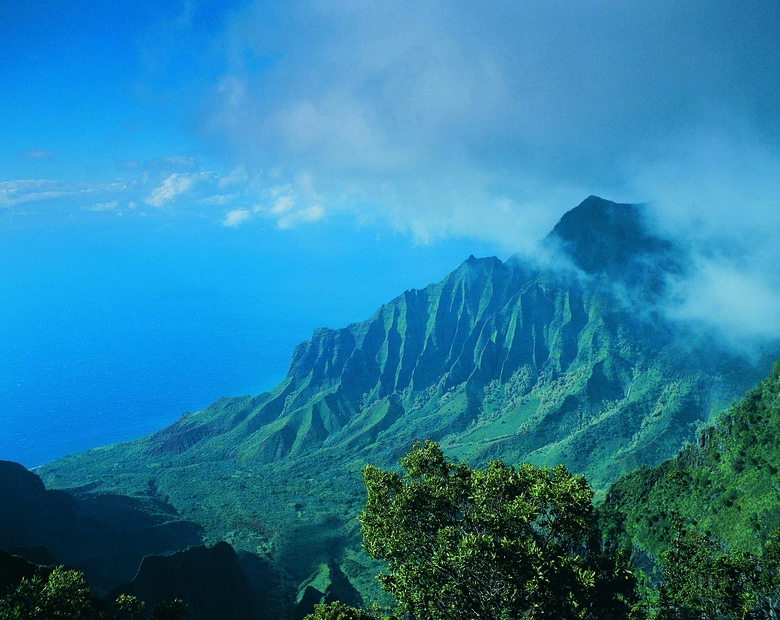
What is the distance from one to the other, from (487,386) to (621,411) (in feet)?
173

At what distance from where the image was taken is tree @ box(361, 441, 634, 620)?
19.8m

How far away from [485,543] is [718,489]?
2186 inches

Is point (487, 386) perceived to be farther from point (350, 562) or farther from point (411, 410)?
point (350, 562)

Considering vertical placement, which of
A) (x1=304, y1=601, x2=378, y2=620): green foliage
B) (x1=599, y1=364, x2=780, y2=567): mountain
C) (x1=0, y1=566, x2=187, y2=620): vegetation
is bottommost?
(x1=599, y1=364, x2=780, y2=567): mountain

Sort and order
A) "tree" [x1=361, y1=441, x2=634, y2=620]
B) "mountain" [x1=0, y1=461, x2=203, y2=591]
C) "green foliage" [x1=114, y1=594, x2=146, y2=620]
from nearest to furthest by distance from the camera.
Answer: "tree" [x1=361, y1=441, x2=634, y2=620], "green foliage" [x1=114, y1=594, x2=146, y2=620], "mountain" [x1=0, y1=461, x2=203, y2=591]

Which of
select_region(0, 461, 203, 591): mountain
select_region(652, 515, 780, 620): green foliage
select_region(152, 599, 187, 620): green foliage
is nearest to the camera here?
select_region(652, 515, 780, 620): green foliage

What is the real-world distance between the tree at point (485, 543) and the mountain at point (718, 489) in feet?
127

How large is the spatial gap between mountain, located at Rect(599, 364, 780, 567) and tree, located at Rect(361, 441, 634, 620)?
127 ft

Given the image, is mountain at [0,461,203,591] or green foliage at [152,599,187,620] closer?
green foliage at [152,599,187,620]

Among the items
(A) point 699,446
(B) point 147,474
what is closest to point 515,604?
(A) point 699,446

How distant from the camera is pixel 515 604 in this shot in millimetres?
19750

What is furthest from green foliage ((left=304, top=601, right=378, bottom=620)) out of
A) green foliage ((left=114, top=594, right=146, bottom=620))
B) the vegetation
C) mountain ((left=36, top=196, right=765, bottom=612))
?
mountain ((left=36, top=196, right=765, bottom=612))

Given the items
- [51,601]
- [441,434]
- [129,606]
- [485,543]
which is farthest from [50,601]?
[441,434]

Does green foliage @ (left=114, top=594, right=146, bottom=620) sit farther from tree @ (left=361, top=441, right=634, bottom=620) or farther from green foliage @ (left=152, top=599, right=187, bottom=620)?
tree @ (left=361, top=441, right=634, bottom=620)
